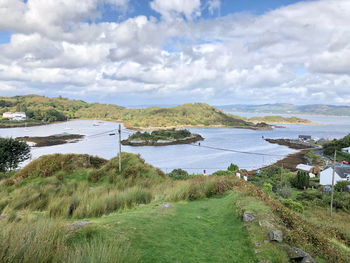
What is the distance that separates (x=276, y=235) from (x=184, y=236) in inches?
69.6

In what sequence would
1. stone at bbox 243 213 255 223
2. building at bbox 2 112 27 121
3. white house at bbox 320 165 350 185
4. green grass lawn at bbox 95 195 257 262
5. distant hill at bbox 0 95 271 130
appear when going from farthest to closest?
1. distant hill at bbox 0 95 271 130
2. building at bbox 2 112 27 121
3. white house at bbox 320 165 350 185
4. stone at bbox 243 213 255 223
5. green grass lawn at bbox 95 195 257 262

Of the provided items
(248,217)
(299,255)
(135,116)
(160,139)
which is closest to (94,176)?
(248,217)

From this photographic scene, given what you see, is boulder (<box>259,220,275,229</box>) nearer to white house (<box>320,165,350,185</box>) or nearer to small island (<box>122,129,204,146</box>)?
white house (<box>320,165,350,185</box>)

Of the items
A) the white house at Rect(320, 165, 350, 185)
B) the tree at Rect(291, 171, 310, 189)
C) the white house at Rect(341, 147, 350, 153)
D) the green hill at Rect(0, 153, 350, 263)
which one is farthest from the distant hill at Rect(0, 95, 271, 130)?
the green hill at Rect(0, 153, 350, 263)

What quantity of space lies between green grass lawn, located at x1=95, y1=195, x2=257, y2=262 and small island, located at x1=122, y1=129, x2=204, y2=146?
75.2 meters

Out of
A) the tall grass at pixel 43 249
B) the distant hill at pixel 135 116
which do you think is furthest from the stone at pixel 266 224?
the distant hill at pixel 135 116

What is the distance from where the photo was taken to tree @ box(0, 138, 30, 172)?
23.6m

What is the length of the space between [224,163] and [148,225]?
4966cm

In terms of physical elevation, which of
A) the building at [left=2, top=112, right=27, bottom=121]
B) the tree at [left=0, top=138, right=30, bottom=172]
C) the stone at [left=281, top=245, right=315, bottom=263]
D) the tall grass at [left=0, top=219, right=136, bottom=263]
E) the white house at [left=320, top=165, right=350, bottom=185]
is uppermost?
the building at [left=2, top=112, right=27, bottom=121]

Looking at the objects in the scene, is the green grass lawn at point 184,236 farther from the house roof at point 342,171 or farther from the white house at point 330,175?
the house roof at point 342,171

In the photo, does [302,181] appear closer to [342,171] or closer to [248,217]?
[342,171]

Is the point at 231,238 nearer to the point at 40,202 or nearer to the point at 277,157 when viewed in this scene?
the point at 40,202

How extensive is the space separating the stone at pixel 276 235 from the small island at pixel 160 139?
251 ft

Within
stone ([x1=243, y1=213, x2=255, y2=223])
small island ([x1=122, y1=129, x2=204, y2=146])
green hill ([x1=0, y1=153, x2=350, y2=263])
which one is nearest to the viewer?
green hill ([x1=0, y1=153, x2=350, y2=263])
